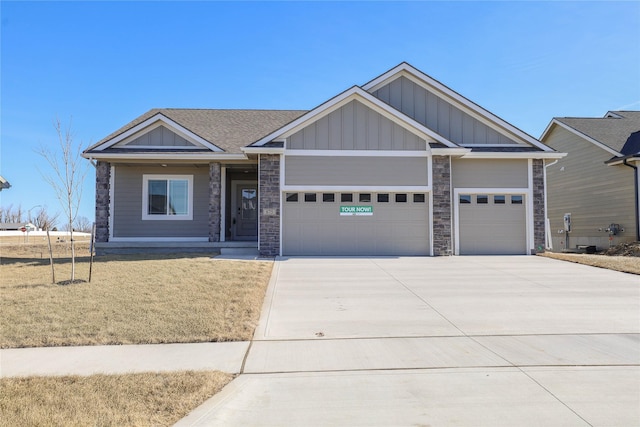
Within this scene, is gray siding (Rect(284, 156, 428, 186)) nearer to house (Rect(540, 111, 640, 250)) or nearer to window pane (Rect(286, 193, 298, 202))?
window pane (Rect(286, 193, 298, 202))

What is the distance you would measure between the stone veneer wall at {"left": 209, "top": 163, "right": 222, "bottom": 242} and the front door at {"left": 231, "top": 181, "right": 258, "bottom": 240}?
187cm

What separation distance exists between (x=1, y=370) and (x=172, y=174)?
1163 centimetres

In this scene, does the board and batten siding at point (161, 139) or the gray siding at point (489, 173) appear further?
the board and batten siding at point (161, 139)

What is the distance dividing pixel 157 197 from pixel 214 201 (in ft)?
8.16

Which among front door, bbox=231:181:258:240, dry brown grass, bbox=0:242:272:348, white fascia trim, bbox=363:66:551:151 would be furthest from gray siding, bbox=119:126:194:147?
white fascia trim, bbox=363:66:551:151

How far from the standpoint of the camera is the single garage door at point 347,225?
13.7 m

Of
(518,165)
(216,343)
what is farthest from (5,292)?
(518,165)

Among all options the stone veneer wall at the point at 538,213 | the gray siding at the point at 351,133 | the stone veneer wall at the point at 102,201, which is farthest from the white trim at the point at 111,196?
the stone veneer wall at the point at 538,213

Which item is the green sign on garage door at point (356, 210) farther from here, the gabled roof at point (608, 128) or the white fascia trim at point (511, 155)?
the gabled roof at point (608, 128)

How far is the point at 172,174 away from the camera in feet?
51.2

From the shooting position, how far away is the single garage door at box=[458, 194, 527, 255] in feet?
47.4

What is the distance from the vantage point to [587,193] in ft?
67.4

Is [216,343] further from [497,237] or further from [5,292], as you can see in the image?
[497,237]

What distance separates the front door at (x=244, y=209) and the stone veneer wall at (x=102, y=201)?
4.52m
